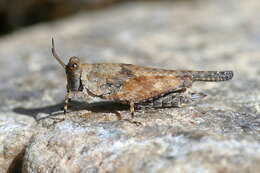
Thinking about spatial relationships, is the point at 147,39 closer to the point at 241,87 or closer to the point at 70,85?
the point at 241,87

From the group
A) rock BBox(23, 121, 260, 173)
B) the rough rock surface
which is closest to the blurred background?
the rough rock surface

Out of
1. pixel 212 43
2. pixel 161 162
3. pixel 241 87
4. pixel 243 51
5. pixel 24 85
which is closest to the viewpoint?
pixel 161 162

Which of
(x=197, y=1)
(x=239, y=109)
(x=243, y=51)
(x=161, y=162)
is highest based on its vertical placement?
(x=197, y=1)

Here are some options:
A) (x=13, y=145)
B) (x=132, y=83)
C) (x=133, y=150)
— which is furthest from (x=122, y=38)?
(x=133, y=150)

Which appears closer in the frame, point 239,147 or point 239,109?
point 239,147

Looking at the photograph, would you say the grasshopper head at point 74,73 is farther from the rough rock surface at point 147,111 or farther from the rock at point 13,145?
the rock at point 13,145

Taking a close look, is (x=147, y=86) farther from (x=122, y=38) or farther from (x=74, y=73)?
(x=122, y=38)

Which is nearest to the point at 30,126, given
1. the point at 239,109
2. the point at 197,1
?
the point at 239,109

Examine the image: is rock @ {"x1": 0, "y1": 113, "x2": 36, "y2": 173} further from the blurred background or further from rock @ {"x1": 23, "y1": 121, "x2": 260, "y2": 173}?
the blurred background
